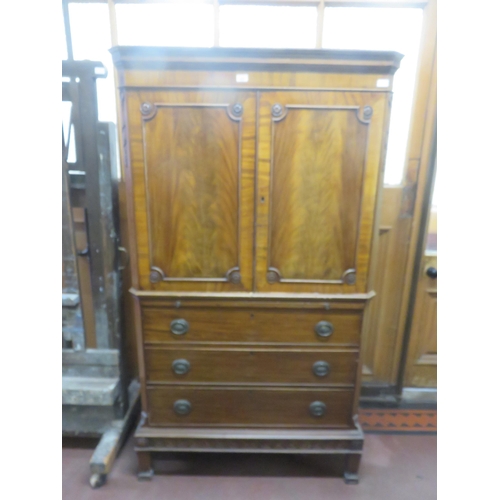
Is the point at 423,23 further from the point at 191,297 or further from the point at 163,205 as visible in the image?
the point at 191,297

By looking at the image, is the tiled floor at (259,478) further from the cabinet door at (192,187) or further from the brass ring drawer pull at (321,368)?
the cabinet door at (192,187)

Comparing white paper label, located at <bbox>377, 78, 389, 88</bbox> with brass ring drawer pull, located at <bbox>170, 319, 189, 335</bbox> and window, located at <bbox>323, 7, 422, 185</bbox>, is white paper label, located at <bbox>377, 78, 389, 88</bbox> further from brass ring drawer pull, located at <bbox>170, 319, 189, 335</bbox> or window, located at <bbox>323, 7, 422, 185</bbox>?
brass ring drawer pull, located at <bbox>170, 319, 189, 335</bbox>

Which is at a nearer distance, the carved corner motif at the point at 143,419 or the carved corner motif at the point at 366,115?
the carved corner motif at the point at 366,115

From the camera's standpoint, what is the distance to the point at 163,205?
53.6 inches

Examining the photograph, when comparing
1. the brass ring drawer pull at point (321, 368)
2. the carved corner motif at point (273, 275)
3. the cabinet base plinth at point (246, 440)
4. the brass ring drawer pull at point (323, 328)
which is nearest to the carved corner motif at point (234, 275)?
the carved corner motif at point (273, 275)

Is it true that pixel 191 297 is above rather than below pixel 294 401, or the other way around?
above

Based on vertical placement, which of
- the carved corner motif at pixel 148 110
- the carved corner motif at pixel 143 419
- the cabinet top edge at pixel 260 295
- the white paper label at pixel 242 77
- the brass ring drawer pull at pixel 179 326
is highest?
the white paper label at pixel 242 77

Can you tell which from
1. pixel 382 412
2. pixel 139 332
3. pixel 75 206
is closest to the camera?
pixel 139 332

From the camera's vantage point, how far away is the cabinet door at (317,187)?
127cm

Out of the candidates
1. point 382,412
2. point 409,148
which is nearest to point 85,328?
point 382,412

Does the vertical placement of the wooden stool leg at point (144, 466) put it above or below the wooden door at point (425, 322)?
below

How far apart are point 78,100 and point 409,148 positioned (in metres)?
1.63

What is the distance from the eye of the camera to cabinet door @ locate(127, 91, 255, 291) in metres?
1.27
